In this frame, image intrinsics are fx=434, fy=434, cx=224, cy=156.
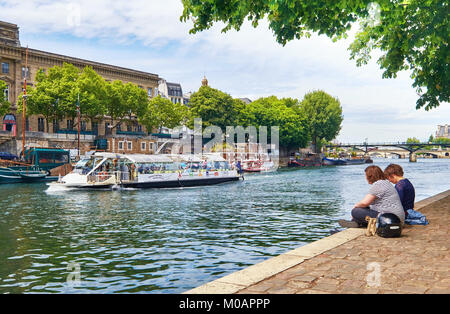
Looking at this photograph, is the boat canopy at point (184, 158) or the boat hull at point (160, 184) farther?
the boat canopy at point (184, 158)

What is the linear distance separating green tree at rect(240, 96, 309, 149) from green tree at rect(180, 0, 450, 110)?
2766 inches

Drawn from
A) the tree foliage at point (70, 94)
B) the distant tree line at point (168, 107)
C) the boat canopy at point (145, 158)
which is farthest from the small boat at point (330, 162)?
the boat canopy at point (145, 158)

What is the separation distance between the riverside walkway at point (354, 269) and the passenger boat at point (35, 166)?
45483 millimetres

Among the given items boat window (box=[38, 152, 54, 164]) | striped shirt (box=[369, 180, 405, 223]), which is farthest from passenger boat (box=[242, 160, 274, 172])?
striped shirt (box=[369, 180, 405, 223])

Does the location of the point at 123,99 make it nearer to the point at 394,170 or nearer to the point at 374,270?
the point at 394,170

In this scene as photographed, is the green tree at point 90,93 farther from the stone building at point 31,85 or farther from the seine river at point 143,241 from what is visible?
the seine river at point 143,241

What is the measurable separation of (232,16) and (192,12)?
3.57ft

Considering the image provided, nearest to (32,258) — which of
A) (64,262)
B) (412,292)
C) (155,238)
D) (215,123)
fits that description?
(64,262)

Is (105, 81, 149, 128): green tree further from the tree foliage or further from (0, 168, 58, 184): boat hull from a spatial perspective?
(0, 168, 58, 184): boat hull

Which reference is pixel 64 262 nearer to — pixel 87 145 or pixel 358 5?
pixel 358 5

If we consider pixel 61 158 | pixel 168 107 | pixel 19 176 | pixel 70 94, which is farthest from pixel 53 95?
pixel 168 107

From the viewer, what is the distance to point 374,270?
275 inches

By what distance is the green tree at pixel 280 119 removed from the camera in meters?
94.5

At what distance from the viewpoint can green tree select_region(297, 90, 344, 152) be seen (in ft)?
381
